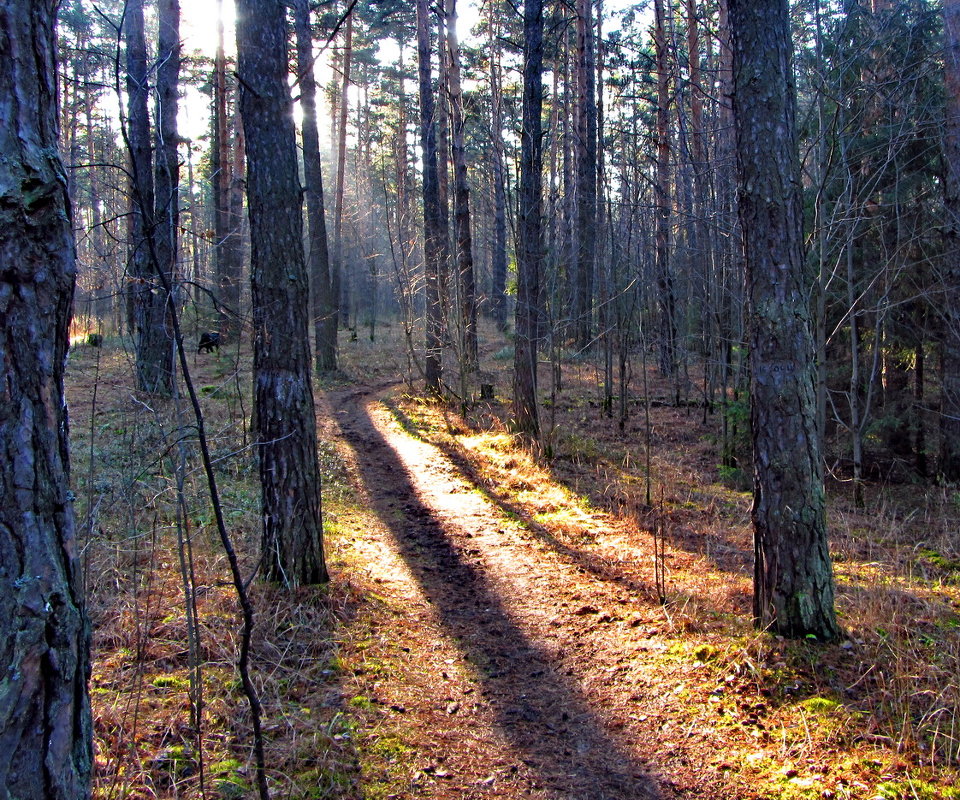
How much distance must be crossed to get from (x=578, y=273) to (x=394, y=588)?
51.5 feet

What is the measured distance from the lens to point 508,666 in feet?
13.4

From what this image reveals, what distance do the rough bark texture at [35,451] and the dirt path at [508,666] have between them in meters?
2.00

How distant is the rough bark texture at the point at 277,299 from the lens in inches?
179

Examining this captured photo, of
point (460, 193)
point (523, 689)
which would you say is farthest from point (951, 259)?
point (523, 689)

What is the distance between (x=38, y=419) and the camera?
1.48 meters

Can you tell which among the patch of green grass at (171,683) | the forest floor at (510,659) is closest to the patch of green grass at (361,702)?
the forest floor at (510,659)

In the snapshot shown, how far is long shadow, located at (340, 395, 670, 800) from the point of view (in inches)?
122

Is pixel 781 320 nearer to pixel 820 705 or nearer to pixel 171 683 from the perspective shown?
pixel 820 705

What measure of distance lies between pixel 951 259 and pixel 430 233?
31.0ft

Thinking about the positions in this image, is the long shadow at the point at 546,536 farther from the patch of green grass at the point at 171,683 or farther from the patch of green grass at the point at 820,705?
the patch of green grass at the point at 171,683

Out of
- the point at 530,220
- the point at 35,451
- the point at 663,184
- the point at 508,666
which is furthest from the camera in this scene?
the point at 663,184

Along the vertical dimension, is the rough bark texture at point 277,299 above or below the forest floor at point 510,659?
above

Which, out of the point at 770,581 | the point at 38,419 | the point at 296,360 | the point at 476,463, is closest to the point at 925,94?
the point at 476,463

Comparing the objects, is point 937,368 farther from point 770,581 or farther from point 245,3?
point 245,3
